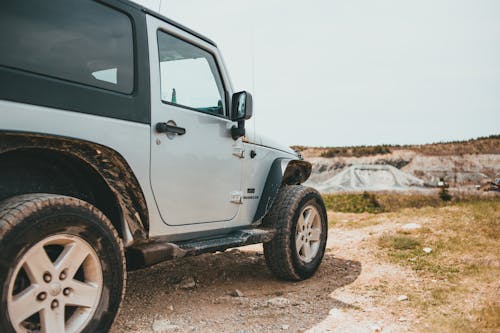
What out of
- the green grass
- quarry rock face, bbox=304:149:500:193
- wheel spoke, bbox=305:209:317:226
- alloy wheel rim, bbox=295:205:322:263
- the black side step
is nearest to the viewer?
the black side step

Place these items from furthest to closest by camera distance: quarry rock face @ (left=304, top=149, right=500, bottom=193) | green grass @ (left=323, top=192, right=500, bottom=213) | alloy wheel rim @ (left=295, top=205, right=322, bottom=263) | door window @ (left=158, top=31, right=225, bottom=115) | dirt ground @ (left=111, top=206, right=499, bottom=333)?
1. quarry rock face @ (left=304, top=149, right=500, bottom=193)
2. green grass @ (left=323, top=192, right=500, bottom=213)
3. alloy wheel rim @ (left=295, top=205, right=322, bottom=263)
4. door window @ (left=158, top=31, right=225, bottom=115)
5. dirt ground @ (left=111, top=206, right=499, bottom=333)

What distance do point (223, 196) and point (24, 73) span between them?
1.73 meters

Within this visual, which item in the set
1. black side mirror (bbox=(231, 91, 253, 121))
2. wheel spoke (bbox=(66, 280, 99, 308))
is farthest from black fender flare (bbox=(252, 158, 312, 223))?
wheel spoke (bbox=(66, 280, 99, 308))

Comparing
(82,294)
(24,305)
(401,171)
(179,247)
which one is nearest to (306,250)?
(179,247)

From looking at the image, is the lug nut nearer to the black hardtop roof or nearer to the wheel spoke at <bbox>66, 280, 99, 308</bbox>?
the wheel spoke at <bbox>66, 280, 99, 308</bbox>

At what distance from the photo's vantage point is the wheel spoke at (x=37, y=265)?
185 cm

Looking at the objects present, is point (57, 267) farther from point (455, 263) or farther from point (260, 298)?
point (455, 263)

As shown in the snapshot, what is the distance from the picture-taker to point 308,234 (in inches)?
164

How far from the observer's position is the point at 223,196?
3.32 metres

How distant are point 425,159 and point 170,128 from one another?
3572 cm

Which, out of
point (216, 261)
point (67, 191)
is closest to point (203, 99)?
point (67, 191)

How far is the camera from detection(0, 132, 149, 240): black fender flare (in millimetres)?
1923

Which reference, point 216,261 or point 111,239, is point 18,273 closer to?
point 111,239

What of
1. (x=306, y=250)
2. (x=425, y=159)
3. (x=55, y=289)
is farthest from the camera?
(x=425, y=159)
